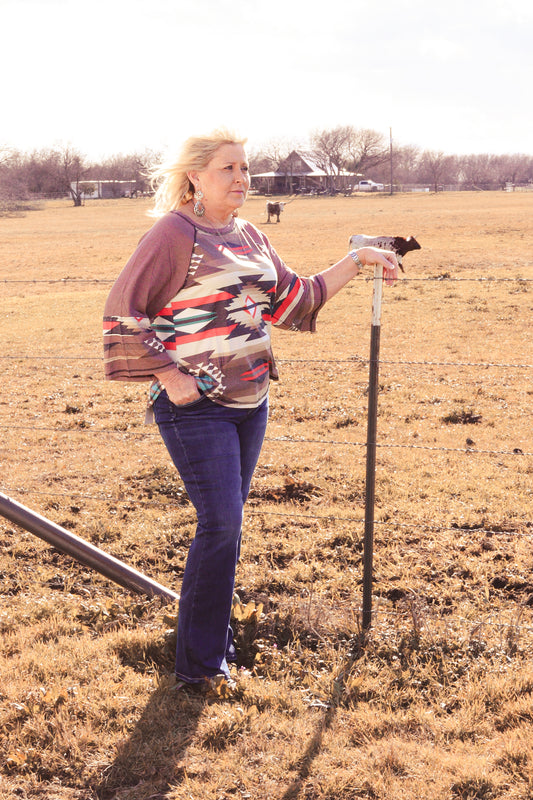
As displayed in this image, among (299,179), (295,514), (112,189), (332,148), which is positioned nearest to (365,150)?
(332,148)

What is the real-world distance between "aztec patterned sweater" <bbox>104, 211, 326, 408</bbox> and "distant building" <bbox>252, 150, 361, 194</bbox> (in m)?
96.3

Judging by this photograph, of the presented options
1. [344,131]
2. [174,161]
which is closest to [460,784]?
[174,161]

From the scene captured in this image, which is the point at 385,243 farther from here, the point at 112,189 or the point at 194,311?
the point at 112,189

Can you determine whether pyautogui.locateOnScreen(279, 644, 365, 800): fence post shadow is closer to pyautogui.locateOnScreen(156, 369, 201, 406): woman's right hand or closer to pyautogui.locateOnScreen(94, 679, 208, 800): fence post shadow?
pyautogui.locateOnScreen(94, 679, 208, 800): fence post shadow

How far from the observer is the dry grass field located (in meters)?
2.68

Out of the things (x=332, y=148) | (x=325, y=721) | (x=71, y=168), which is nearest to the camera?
(x=325, y=721)

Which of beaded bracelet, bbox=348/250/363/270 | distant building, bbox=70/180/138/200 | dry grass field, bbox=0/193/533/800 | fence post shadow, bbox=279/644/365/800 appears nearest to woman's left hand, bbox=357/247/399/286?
beaded bracelet, bbox=348/250/363/270

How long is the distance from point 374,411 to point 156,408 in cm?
107

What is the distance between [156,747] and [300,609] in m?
1.05

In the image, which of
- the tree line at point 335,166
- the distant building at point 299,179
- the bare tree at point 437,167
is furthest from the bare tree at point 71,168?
the bare tree at point 437,167

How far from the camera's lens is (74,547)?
3602 mm

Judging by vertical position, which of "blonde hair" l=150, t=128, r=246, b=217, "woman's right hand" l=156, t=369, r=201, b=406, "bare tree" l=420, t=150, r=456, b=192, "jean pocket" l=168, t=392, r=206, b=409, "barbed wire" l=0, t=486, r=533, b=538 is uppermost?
"bare tree" l=420, t=150, r=456, b=192

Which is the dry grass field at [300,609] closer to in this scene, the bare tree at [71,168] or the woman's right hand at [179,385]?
the woman's right hand at [179,385]

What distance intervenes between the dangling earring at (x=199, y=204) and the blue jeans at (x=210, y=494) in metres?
0.67
